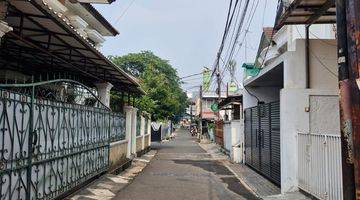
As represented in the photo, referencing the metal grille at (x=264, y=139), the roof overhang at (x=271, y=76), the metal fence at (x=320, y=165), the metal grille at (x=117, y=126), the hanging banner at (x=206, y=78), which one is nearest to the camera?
the metal fence at (x=320, y=165)

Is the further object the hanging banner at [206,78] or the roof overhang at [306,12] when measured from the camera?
the hanging banner at [206,78]

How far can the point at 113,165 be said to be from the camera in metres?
14.2

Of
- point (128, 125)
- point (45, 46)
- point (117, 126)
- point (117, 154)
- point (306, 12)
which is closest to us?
point (306, 12)

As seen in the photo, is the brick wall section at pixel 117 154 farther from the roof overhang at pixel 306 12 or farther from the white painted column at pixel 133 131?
→ the roof overhang at pixel 306 12

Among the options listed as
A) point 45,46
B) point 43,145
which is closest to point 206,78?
point 45,46

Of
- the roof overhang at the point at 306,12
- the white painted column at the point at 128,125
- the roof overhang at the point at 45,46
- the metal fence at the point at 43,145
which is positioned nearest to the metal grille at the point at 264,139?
the roof overhang at the point at 306,12

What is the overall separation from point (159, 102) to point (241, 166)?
1415 centimetres

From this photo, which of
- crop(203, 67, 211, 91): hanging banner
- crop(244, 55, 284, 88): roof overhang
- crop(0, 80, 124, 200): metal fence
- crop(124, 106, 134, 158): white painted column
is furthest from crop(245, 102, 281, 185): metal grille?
crop(203, 67, 211, 91): hanging banner

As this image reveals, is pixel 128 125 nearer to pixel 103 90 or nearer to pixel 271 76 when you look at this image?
pixel 103 90

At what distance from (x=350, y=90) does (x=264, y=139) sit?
11.4 meters

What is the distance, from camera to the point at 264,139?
47.9 ft

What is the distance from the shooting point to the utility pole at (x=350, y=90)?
3246 mm

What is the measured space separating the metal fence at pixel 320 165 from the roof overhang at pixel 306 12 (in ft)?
7.94

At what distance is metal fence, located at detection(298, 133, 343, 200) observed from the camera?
7.79 metres
